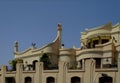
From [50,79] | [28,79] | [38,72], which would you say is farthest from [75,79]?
[28,79]

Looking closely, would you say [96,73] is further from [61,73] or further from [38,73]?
[38,73]

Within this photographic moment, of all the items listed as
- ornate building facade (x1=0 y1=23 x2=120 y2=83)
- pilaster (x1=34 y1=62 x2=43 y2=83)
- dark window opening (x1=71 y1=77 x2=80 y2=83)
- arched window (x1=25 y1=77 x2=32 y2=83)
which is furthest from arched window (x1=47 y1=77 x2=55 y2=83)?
arched window (x1=25 y1=77 x2=32 y2=83)

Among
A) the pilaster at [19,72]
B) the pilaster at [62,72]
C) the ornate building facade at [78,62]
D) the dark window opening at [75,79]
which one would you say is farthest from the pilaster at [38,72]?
the dark window opening at [75,79]

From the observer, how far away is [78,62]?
176 ft

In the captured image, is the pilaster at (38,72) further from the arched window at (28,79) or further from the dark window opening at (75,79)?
the dark window opening at (75,79)

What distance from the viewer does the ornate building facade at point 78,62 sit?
141 feet

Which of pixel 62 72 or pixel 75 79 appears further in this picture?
pixel 62 72

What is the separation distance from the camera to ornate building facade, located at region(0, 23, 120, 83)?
1688 inches

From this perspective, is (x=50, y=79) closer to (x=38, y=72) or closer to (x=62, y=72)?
(x=38, y=72)

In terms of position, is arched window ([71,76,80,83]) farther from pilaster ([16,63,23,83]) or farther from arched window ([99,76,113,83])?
pilaster ([16,63,23,83])

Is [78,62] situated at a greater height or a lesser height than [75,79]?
greater

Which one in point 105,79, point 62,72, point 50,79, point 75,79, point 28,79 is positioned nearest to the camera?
point 105,79

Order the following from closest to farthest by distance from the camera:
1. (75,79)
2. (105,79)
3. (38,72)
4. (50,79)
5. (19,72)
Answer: (105,79) < (75,79) < (50,79) < (38,72) < (19,72)

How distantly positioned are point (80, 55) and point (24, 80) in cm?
1093
